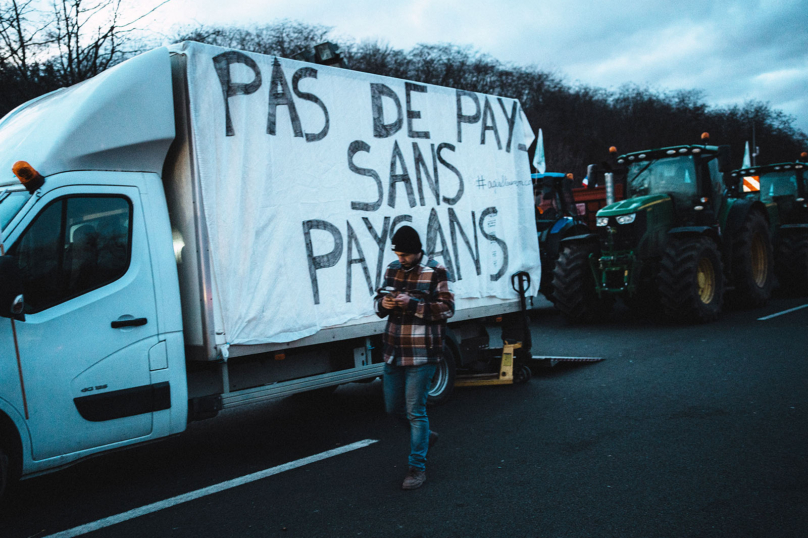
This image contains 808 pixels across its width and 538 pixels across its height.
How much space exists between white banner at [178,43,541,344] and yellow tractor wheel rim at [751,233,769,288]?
813 centimetres

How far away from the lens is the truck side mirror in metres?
3.90

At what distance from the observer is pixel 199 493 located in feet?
15.5

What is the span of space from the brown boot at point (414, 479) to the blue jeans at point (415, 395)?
0.03 m

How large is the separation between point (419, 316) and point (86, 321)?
2140mm

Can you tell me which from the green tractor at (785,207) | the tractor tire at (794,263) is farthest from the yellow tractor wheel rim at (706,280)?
the tractor tire at (794,263)

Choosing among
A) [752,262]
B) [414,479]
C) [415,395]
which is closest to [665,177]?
[752,262]

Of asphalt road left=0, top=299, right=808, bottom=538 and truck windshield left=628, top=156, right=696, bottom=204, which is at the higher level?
truck windshield left=628, top=156, right=696, bottom=204

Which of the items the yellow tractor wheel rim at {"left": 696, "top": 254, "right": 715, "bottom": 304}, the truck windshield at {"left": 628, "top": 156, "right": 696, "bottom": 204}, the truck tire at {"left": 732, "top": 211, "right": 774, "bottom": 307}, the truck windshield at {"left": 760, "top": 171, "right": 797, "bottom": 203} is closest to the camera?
the yellow tractor wheel rim at {"left": 696, "top": 254, "right": 715, "bottom": 304}

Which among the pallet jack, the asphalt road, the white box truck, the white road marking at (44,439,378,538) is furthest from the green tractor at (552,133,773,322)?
the white road marking at (44,439,378,538)

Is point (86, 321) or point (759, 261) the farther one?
point (759, 261)

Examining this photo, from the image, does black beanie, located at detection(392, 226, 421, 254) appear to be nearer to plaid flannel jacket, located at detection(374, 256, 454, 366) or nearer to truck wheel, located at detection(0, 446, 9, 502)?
plaid flannel jacket, located at detection(374, 256, 454, 366)

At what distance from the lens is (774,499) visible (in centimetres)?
408

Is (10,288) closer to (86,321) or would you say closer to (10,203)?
(86,321)

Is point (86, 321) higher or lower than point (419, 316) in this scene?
higher
